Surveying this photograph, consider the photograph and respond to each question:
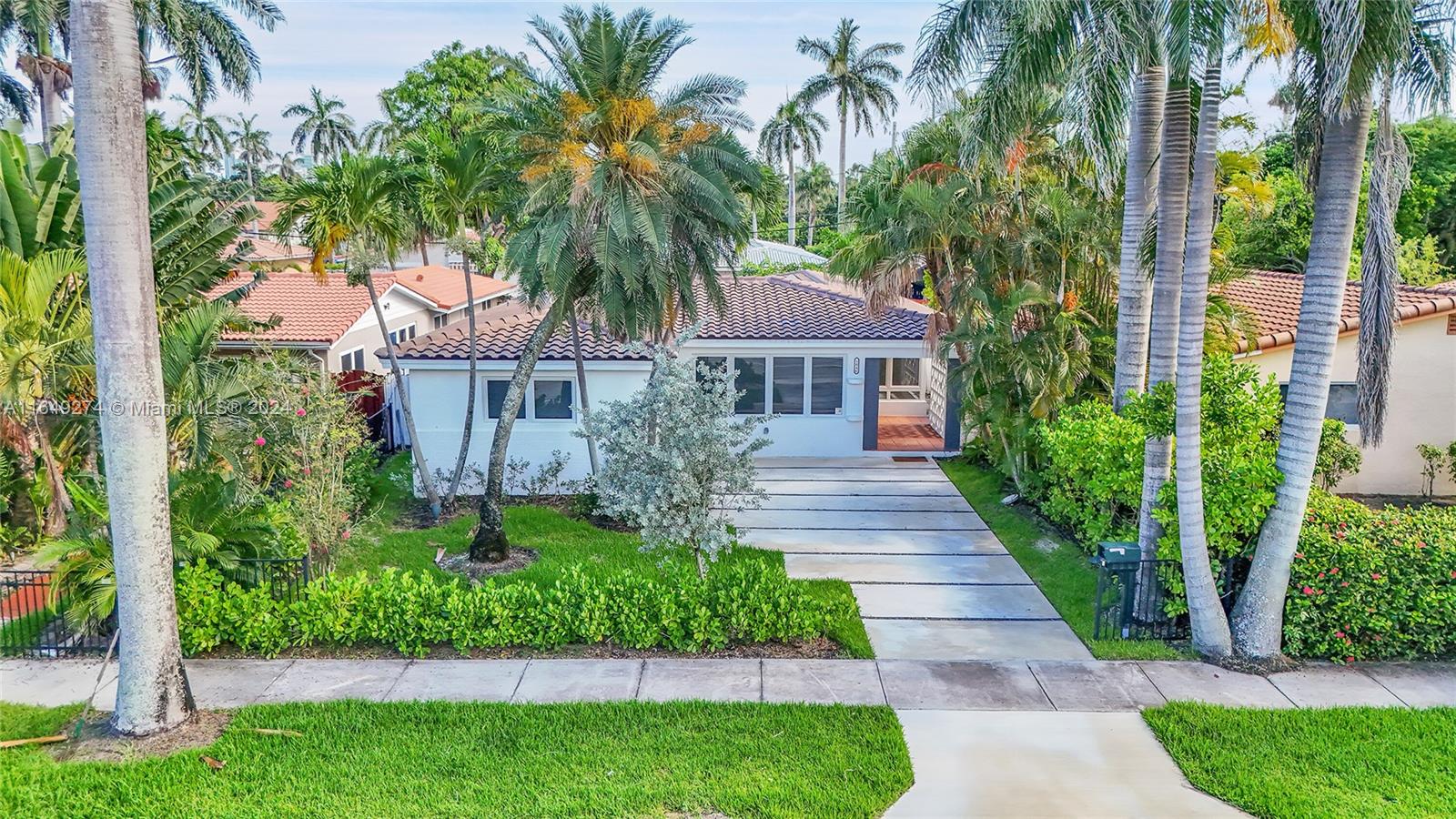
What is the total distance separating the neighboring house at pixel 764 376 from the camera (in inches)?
633

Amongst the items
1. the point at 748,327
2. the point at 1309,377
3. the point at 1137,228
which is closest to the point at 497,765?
the point at 1309,377

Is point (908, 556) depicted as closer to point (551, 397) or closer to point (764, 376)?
point (764, 376)

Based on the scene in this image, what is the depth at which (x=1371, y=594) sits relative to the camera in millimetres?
9023

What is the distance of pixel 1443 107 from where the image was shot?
830 centimetres

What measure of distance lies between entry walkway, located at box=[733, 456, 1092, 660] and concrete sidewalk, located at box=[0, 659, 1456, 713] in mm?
605

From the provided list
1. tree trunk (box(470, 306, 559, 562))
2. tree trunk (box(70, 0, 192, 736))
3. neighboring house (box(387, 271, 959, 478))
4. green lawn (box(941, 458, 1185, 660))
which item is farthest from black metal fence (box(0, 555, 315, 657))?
green lawn (box(941, 458, 1185, 660))

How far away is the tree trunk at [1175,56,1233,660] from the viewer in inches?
340

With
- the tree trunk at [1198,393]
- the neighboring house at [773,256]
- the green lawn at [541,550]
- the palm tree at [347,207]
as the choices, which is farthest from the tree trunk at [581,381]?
the neighboring house at [773,256]

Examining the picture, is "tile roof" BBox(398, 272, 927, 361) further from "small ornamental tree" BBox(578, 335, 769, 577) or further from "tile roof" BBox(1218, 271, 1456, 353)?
"tile roof" BBox(1218, 271, 1456, 353)

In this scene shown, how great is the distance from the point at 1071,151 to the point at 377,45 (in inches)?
493

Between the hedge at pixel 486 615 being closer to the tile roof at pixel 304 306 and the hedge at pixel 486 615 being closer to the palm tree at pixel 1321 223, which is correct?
the palm tree at pixel 1321 223

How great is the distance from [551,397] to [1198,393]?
10699 mm

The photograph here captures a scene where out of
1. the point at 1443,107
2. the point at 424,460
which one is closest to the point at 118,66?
the point at 424,460

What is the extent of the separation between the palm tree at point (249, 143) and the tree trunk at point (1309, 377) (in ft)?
240
